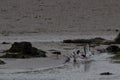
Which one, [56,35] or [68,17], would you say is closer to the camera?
[56,35]

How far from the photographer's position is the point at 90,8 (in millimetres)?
46938

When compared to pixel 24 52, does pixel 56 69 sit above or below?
below

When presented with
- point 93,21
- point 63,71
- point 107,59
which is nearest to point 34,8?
point 93,21

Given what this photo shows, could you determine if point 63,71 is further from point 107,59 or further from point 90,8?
point 90,8

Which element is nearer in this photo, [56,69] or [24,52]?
[56,69]

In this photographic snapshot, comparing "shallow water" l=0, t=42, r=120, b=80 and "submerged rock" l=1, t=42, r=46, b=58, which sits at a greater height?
"submerged rock" l=1, t=42, r=46, b=58

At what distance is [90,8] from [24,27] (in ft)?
18.9

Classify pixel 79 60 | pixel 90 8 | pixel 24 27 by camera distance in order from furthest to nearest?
pixel 90 8 < pixel 24 27 < pixel 79 60

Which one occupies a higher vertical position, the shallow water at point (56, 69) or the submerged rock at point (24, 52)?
the submerged rock at point (24, 52)

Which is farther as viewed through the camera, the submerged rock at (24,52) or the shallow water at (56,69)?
the submerged rock at (24,52)

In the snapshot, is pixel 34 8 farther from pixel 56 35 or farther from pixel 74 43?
pixel 74 43

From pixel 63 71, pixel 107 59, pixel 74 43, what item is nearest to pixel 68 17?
pixel 74 43

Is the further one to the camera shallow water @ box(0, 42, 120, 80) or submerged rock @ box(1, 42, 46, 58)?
submerged rock @ box(1, 42, 46, 58)

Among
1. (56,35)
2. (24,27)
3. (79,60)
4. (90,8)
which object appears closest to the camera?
(79,60)
